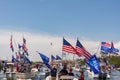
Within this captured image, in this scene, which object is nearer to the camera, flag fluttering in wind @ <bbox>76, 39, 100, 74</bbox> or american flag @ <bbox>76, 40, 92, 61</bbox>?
flag fluttering in wind @ <bbox>76, 39, 100, 74</bbox>

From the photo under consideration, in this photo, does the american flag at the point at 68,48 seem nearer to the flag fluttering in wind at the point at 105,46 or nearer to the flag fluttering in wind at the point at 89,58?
the flag fluttering in wind at the point at 89,58

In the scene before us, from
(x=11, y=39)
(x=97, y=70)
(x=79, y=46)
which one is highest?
(x=11, y=39)

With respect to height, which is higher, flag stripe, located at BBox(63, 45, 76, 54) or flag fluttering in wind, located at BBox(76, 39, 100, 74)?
flag stripe, located at BBox(63, 45, 76, 54)

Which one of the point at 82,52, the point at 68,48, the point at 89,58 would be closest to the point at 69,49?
the point at 68,48

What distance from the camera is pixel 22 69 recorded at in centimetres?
6378

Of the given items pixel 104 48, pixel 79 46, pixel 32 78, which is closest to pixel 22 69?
pixel 32 78

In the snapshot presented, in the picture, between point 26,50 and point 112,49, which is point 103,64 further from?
point 26,50

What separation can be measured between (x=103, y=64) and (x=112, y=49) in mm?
8422

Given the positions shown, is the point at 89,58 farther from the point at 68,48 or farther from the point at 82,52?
the point at 68,48

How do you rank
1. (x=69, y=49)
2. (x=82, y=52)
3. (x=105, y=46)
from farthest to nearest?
(x=105, y=46), (x=69, y=49), (x=82, y=52)

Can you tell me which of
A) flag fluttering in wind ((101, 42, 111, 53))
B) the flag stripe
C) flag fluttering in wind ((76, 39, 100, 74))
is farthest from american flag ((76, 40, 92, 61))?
flag fluttering in wind ((101, 42, 111, 53))

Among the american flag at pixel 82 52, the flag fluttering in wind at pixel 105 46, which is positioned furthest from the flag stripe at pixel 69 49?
the flag fluttering in wind at pixel 105 46

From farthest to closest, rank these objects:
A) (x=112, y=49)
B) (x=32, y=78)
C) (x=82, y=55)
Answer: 1. (x=112, y=49)
2. (x=32, y=78)
3. (x=82, y=55)

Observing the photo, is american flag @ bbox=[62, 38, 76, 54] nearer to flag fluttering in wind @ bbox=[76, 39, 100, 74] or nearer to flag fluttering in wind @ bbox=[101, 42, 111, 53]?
flag fluttering in wind @ bbox=[76, 39, 100, 74]
